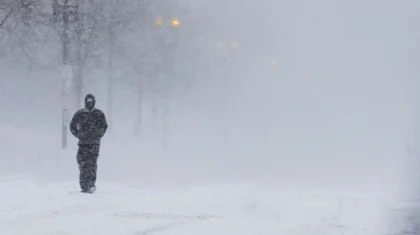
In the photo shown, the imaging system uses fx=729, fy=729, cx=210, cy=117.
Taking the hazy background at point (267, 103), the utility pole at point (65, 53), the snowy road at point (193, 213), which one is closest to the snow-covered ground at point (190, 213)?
the snowy road at point (193, 213)

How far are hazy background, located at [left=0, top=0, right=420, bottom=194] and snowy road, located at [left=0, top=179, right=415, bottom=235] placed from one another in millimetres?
8540

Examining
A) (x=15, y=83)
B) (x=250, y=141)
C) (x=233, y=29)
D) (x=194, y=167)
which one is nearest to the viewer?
(x=194, y=167)

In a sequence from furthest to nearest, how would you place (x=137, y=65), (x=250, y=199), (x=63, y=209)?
(x=137, y=65), (x=250, y=199), (x=63, y=209)

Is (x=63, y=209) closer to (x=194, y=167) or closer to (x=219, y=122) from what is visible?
(x=194, y=167)

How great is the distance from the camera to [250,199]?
1200cm

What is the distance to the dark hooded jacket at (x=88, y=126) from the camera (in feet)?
42.6

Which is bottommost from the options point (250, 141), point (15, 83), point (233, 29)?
point (250, 141)

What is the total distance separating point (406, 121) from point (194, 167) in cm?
6408

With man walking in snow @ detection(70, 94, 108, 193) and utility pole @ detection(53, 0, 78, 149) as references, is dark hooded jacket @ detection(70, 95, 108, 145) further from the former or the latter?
utility pole @ detection(53, 0, 78, 149)

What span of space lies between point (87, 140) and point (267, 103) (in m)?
72.5

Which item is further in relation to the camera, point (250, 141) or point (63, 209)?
point (250, 141)

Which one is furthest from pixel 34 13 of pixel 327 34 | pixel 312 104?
pixel 327 34

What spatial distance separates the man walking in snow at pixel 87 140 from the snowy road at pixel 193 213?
347 millimetres

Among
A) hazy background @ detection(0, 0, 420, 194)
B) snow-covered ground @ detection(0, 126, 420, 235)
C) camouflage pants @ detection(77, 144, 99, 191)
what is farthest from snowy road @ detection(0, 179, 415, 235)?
hazy background @ detection(0, 0, 420, 194)
